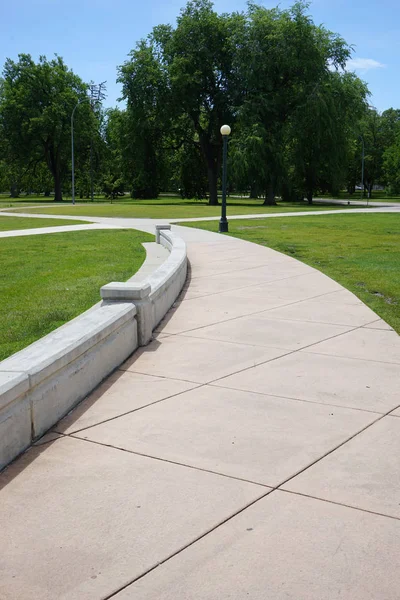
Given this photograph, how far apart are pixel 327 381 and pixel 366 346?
1314 millimetres

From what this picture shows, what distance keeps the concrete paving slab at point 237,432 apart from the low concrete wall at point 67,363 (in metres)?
0.39

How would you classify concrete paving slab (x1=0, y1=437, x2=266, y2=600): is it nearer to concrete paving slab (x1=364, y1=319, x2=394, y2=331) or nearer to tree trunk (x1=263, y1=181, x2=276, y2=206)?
concrete paving slab (x1=364, y1=319, x2=394, y2=331)

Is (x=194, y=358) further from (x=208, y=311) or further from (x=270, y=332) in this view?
(x=208, y=311)

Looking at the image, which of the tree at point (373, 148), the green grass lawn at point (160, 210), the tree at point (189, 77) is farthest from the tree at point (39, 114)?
the tree at point (373, 148)

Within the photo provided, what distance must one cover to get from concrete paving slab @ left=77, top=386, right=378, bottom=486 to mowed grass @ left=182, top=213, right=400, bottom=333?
3.10 metres

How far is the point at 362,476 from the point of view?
12.2ft

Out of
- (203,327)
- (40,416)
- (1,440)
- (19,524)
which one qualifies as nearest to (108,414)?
(40,416)

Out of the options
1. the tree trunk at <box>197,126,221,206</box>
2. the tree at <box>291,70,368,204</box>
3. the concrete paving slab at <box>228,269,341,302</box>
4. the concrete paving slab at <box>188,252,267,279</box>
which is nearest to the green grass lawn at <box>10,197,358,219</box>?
the tree at <box>291,70,368,204</box>

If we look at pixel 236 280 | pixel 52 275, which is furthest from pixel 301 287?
pixel 52 275

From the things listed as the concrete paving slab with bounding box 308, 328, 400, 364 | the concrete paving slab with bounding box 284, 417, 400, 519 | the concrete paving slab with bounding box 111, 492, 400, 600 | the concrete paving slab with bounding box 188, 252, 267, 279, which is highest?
the concrete paving slab with bounding box 188, 252, 267, 279

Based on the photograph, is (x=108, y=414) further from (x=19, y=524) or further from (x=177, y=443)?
(x=19, y=524)

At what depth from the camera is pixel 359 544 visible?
3031mm

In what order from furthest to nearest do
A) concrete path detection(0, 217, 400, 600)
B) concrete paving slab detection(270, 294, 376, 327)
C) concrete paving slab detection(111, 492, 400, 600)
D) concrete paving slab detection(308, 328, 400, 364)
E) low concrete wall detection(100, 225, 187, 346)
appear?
1. concrete paving slab detection(270, 294, 376, 327)
2. low concrete wall detection(100, 225, 187, 346)
3. concrete paving slab detection(308, 328, 400, 364)
4. concrete path detection(0, 217, 400, 600)
5. concrete paving slab detection(111, 492, 400, 600)

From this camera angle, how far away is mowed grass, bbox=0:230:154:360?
296 inches
